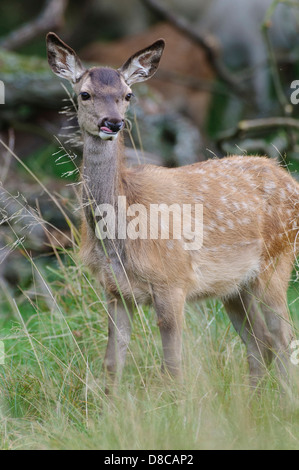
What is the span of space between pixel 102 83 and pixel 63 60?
17.9 inches

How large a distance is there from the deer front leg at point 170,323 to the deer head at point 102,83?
101 centimetres

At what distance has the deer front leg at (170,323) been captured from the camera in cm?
468

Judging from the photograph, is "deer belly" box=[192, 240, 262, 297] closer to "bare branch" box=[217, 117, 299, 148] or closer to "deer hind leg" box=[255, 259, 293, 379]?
"deer hind leg" box=[255, 259, 293, 379]

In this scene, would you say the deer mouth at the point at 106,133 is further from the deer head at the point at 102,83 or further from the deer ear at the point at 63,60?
the deer ear at the point at 63,60

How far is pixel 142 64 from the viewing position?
5016 mm

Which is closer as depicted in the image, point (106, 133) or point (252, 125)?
point (106, 133)

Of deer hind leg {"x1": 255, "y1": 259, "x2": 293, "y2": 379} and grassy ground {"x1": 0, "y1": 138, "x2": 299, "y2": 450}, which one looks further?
deer hind leg {"x1": 255, "y1": 259, "x2": 293, "y2": 379}

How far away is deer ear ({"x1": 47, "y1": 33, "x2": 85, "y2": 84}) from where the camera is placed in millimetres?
4918

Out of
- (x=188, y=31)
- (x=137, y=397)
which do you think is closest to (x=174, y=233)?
(x=137, y=397)

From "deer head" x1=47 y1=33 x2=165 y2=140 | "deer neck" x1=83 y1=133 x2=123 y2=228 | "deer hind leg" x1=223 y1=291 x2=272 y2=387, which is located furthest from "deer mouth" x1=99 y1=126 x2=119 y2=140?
"deer hind leg" x1=223 y1=291 x2=272 y2=387

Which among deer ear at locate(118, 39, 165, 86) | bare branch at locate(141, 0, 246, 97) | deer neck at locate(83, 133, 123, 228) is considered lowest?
deer neck at locate(83, 133, 123, 228)

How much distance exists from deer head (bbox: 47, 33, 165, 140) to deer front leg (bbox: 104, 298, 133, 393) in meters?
1.09

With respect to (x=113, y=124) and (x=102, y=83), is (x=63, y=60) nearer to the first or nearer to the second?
(x=102, y=83)
